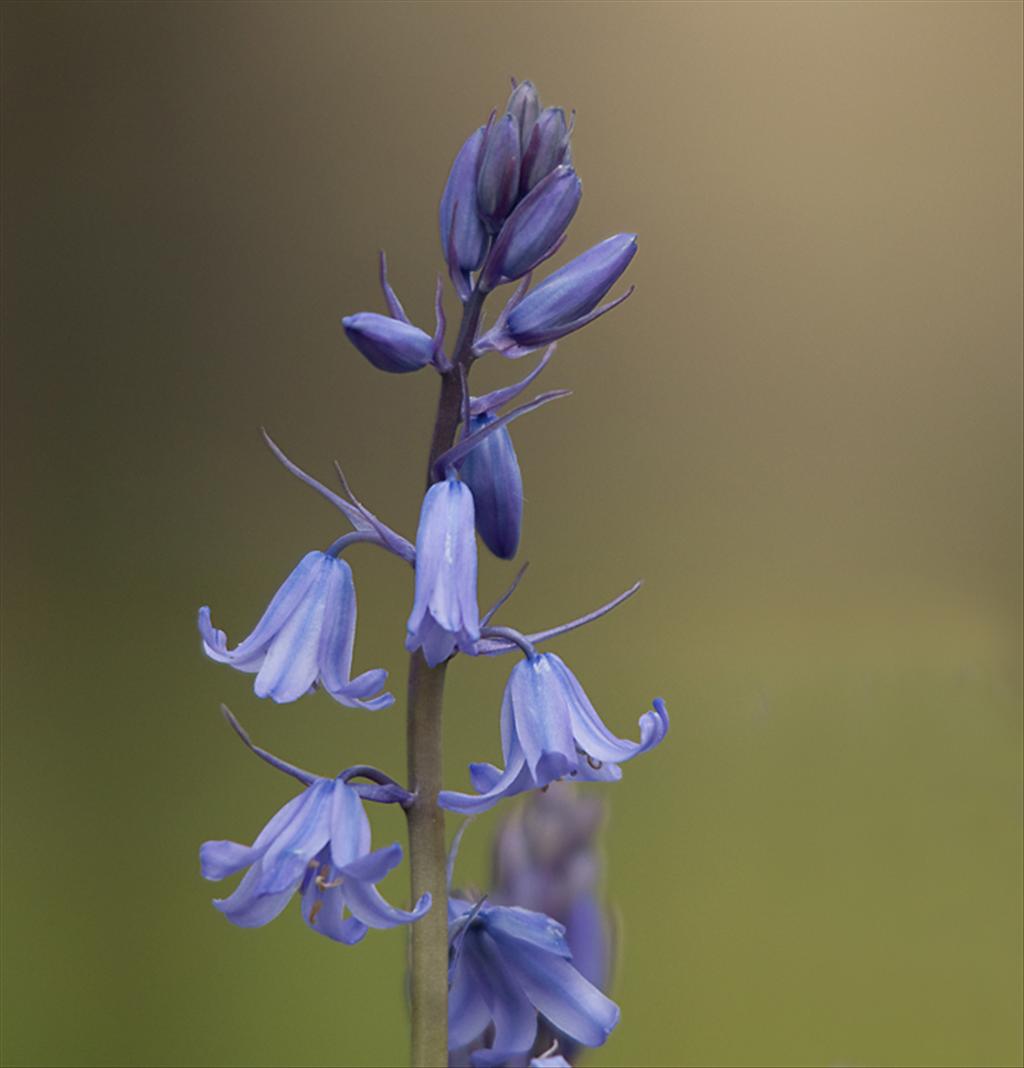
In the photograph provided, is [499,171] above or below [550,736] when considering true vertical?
above

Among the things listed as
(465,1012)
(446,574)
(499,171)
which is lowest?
(465,1012)

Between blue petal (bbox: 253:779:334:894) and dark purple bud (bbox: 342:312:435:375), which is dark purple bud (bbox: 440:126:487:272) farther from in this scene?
blue petal (bbox: 253:779:334:894)

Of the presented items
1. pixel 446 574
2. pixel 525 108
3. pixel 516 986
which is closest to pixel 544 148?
pixel 525 108

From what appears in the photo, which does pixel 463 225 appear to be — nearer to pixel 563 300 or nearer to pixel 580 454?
pixel 563 300

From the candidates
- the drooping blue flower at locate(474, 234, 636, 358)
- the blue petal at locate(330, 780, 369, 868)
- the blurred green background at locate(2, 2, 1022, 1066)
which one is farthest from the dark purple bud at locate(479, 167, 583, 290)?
the blurred green background at locate(2, 2, 1022, 1066)

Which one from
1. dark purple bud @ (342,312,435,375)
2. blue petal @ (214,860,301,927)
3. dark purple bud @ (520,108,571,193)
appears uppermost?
dark purple bud @ (520,108,571,193)

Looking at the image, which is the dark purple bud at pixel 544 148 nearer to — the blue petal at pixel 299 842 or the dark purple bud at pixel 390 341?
the dark purple bud at pixel 390 341

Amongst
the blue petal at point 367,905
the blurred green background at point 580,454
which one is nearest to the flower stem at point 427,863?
the blue petal at point 367,905
